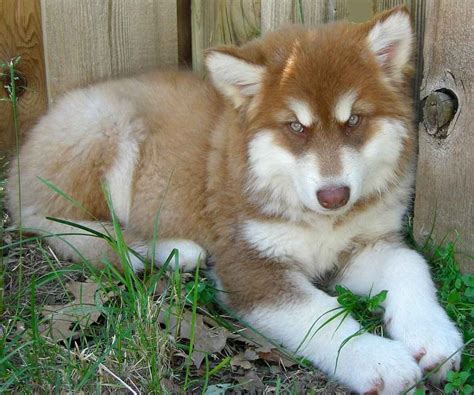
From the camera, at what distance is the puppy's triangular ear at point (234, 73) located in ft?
10.9

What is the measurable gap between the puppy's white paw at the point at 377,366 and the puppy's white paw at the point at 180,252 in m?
1.01

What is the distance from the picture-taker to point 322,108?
127 inches

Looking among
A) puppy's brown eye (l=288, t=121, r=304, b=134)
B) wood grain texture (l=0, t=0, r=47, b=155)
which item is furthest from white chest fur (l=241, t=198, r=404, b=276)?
wood grain texture (l=0, t=0, r=47, b=155)

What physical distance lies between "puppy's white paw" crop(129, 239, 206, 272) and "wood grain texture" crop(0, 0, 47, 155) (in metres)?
1.52

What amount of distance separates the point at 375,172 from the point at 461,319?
0.79m

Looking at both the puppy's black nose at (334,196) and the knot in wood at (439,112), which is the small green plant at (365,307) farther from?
the knot in wood at (439,112)

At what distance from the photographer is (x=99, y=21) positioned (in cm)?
437

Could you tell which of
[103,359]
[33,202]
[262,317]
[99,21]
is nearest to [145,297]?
[103,359]

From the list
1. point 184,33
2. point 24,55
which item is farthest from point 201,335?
point 24,55

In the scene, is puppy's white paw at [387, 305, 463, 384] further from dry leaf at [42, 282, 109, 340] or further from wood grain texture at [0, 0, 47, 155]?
wood grain texture at [0, 0, 47, 155]

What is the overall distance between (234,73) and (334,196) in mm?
777

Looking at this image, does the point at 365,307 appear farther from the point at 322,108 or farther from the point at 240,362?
the point at 322,108

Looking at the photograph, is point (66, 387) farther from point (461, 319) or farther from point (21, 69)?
point (21, 69)

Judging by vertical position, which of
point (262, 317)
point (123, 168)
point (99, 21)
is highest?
point (99, 21)
